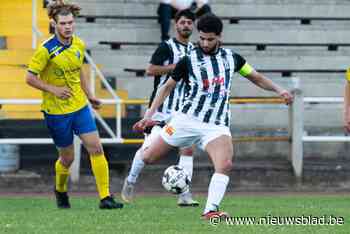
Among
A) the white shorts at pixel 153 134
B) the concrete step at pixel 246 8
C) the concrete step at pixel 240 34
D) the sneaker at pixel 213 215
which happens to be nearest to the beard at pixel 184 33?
the white shorts at pixel 153 134

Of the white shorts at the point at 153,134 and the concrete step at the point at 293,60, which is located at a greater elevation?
the white shorts at the point at 153,134

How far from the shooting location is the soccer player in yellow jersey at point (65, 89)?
1124cm

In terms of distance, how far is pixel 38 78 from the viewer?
11273 mm

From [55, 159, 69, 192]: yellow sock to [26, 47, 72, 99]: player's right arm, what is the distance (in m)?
0.82

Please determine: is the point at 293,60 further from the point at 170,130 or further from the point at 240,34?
the point at 170,130

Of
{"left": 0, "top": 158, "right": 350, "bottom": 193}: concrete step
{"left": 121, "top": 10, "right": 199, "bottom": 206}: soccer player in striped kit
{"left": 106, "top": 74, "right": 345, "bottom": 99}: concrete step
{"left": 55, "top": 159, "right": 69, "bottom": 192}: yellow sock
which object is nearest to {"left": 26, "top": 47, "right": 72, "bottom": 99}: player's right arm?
{"left": 55, "top": 159, "right": 69, "bottom": 192}: yellow sock

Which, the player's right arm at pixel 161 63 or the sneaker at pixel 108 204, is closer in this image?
the sneaker at pixel 108 204

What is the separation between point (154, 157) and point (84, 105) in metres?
0.99

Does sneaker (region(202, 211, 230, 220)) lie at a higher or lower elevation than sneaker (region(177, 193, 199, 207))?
higher

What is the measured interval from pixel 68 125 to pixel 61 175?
59 centimetres

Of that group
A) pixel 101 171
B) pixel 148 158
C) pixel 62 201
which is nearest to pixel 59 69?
pixel 101 171

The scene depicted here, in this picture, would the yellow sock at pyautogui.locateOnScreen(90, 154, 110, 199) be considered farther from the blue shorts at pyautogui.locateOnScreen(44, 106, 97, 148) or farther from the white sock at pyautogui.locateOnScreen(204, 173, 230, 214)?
the white sock at pyautogui.locateOnScreen(204, 173, 230, 214)

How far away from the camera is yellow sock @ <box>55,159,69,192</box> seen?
11711 millimetres

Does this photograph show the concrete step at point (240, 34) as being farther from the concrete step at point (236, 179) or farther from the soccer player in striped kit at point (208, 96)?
the soccer player in striped kit at point (208, 96)
